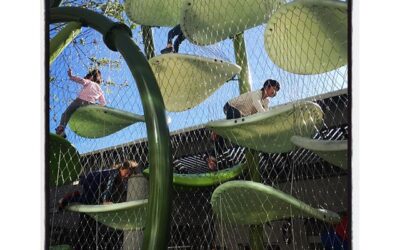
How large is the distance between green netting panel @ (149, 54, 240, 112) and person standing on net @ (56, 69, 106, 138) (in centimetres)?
18

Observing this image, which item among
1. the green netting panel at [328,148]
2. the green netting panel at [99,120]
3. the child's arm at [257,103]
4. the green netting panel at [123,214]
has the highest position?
the child's arm at [257,103]

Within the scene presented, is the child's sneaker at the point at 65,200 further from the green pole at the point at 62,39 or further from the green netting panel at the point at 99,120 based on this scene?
the green pole at the point at 62,39

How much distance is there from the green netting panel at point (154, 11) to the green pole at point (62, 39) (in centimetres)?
19

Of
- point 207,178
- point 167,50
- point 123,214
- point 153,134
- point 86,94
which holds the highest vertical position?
point 167,50

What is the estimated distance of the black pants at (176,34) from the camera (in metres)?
1.63

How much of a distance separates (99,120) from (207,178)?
1.27ft

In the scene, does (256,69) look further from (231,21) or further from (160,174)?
(160,174)

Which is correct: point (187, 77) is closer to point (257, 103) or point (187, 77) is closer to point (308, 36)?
point (257, 103)

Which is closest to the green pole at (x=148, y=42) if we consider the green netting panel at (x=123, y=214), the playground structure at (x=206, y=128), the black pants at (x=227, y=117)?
the playground structure at (x=206, y=128)

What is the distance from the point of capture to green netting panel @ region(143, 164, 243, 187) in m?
1.51

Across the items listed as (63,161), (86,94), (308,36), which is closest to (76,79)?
(86,94)

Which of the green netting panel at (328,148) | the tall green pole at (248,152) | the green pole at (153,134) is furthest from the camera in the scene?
the green pole at (153,134)

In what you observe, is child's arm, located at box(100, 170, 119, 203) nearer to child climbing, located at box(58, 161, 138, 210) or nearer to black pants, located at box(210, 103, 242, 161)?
child climbing, located at box(58, 161, 138, 210)

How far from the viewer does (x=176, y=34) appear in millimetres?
1634
